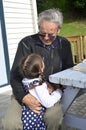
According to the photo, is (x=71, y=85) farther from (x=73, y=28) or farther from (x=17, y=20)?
(x=73, y=28)

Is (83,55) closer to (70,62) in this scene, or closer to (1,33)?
(1,33)

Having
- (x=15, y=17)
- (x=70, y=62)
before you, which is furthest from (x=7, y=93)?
(x=70, y=62)

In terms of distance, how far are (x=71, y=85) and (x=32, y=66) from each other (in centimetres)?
36

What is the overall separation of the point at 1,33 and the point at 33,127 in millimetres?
4004

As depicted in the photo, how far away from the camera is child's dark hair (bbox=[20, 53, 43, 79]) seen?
292cm

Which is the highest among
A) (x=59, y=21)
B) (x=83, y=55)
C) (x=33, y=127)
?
(x=59, y=21)

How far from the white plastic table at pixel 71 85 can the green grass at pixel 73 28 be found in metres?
20.6

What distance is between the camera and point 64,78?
2.84m

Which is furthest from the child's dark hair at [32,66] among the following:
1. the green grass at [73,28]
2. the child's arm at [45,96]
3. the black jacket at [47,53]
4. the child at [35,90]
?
the green grass at [73,28]

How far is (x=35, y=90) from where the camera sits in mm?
2963

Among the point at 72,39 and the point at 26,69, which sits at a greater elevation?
the point at 26,69

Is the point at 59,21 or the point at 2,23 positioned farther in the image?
the point at 2,23

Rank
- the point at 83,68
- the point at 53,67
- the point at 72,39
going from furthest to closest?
the point at 72,39, the point at 53,67, the point at 83,68

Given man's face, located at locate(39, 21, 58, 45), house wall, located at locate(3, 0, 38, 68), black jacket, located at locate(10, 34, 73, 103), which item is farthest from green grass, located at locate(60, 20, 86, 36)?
man's face, located at locate(39, 21, 58, 45)
